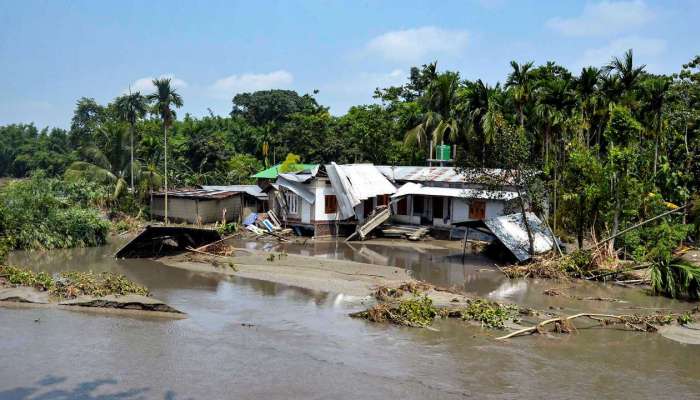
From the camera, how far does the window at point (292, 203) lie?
32.8 m

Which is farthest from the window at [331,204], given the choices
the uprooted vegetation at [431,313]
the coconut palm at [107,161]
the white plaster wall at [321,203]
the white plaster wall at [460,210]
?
the uprooted vegetation at [431,313]

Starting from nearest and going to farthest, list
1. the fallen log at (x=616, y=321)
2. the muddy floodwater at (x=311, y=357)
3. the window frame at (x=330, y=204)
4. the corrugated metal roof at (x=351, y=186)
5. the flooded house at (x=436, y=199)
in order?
the muddy floodwater at (x=311, y=357) < the fallen log at (x=616, y=321) < the flooded house at (x=436, y=199) < the corrugated metal roof at (x=351, y=186) < the window frame at (x=330, y=204)

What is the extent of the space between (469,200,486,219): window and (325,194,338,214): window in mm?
7073

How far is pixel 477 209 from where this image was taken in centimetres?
2984

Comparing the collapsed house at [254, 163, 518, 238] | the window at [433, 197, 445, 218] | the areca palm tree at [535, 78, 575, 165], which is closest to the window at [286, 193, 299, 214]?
the collapsed house at [254, 163, 518, 238]

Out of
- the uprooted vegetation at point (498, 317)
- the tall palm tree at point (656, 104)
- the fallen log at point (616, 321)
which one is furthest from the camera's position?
the tall palm tree at point (656, 104)

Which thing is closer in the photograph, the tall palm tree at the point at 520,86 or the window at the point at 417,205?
the tall palm tree at the point at 520,86

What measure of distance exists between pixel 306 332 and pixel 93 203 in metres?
25.2

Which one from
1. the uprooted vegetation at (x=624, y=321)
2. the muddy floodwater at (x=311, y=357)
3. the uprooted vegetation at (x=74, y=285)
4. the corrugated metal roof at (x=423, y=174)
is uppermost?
the corrugated metal roof at (x=423, y=174)

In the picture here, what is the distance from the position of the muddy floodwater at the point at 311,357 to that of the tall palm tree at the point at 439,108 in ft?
69.6

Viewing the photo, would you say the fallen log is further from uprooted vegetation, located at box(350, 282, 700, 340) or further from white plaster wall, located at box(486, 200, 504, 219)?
white plaster wall, located at box(486, 200, 504, 219)

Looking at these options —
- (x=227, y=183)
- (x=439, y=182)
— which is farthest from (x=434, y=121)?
(x=227, y=183)

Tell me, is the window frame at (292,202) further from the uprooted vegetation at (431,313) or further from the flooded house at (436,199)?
the uprooted vegetation at (431,313)

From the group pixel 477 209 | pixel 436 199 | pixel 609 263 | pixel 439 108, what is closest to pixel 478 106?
pixel 439 108
